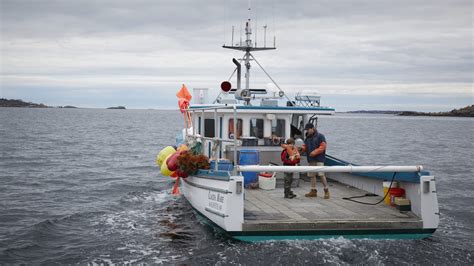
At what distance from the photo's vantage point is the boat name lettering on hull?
10789mm

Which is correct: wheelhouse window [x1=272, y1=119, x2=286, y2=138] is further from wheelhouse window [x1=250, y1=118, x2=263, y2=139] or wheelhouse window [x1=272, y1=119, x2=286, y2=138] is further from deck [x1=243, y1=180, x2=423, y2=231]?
deck [x1=243, y1=180, x2=423, y2=231]

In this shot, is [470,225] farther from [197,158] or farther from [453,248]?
[197,158]

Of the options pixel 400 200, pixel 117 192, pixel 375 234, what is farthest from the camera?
pixel 117 192

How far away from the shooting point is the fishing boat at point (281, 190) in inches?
407

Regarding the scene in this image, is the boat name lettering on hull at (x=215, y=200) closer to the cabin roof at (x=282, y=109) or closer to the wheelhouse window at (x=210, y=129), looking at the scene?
the cabin roof at (x=282, y=109)

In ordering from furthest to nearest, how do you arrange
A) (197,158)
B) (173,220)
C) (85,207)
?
(85,207) → (173,220) → (197,158)

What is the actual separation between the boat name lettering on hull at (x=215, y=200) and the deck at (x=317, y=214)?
588 millimetres

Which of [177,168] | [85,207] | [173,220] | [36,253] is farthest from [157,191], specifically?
[36,253]

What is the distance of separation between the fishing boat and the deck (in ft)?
0.06

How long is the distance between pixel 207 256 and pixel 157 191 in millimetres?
9771

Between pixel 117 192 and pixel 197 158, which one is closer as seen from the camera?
pixel 197 158

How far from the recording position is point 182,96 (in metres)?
18.2

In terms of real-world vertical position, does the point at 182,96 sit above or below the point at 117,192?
above

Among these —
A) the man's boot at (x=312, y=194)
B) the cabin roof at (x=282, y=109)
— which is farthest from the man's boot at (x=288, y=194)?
the cabin roof at (x=282, y=109)
